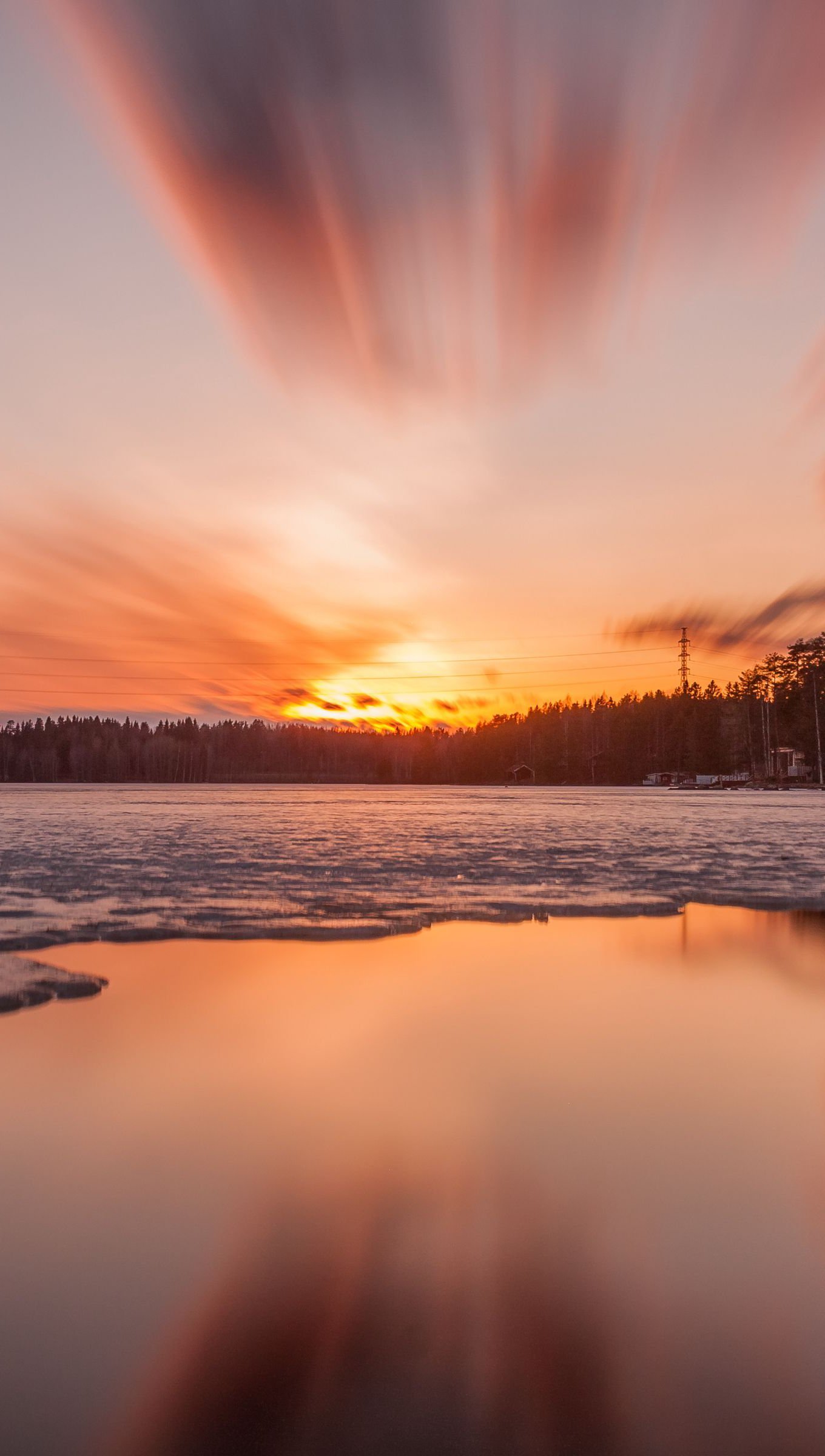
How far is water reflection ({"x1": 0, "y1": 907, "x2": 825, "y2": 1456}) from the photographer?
2.31m

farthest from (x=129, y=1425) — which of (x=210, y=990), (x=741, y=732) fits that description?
(x=741, y=732)

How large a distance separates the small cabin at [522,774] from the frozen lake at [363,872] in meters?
118

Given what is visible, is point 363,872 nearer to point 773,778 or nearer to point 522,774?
point 773,778

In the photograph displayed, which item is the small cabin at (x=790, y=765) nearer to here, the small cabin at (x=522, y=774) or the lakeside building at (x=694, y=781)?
the lakeside building at (x=694, y=781)

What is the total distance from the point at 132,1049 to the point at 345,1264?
2.74 meters

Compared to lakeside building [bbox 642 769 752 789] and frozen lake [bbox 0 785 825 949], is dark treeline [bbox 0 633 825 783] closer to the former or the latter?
lakeside building [bbox 642 769 752 789]

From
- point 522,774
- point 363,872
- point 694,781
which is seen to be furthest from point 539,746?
point 363,872

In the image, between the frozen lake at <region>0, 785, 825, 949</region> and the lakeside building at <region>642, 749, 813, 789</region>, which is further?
the lakeside building at <region>642, 749, 813, 789</region>

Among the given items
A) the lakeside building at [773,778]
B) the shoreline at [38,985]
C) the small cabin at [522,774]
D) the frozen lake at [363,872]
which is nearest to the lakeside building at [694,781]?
the lakeside building at [773,778]

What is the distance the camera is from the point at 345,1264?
9.87 ft

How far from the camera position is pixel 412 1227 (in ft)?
10.8

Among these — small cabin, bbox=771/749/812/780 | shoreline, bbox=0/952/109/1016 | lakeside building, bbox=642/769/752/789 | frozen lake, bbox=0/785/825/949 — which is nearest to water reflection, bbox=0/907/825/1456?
shoreline, bbox=0/952/109/1016

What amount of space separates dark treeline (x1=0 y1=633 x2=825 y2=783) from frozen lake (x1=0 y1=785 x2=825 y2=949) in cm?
7629

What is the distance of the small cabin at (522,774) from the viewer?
148625mm
